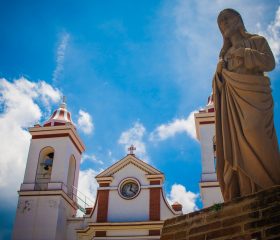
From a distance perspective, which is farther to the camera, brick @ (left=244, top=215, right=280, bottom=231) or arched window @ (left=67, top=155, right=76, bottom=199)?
arched window @ (left=67, top=155, right=76, bottom=199)

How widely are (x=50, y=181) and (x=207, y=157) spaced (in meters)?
7.02

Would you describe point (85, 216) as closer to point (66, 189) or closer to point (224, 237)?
point (66, 189)

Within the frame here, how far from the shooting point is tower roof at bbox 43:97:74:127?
69.1 feet

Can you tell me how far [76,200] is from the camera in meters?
20.4

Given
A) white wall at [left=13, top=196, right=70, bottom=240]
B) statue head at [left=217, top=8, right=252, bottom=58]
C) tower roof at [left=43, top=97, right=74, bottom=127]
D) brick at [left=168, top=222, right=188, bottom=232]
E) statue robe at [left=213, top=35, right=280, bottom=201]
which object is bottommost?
brick at [left=168, top=222, right=188, bottom=232]

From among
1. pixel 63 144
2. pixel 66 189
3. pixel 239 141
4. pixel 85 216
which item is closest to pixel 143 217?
pixel 85 216

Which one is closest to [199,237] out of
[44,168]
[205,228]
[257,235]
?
[205,228]

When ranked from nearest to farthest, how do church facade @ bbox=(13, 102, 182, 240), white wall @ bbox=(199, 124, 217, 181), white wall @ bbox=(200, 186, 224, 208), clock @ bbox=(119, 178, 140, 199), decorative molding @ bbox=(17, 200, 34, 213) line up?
1. white wall @ bbox=(200, 186, 224, 208)
2. church facade @ bbox=(13, 102, 182, 240)
3. white wall @ bbox=(199, 124, 217, 181)
4. clock @ bbox=(119, 178, 140, 199)
5. decorative molding @ bbox=(17, 200, 34, 213)

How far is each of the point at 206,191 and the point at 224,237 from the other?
13502 mm

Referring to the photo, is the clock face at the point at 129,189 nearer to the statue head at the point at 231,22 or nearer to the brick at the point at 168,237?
the statue head at the point at 231,22

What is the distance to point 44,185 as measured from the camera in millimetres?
19234

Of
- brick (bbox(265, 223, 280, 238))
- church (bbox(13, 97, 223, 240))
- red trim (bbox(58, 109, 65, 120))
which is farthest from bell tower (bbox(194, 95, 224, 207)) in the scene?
brick (bbox(265, 223, 280, 238))

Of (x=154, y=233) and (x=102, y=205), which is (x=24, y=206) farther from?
(x=154, y=233)

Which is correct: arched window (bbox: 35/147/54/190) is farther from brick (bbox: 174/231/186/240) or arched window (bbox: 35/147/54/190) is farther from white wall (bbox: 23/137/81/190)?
brick (bbox: 174/231/186/240)
